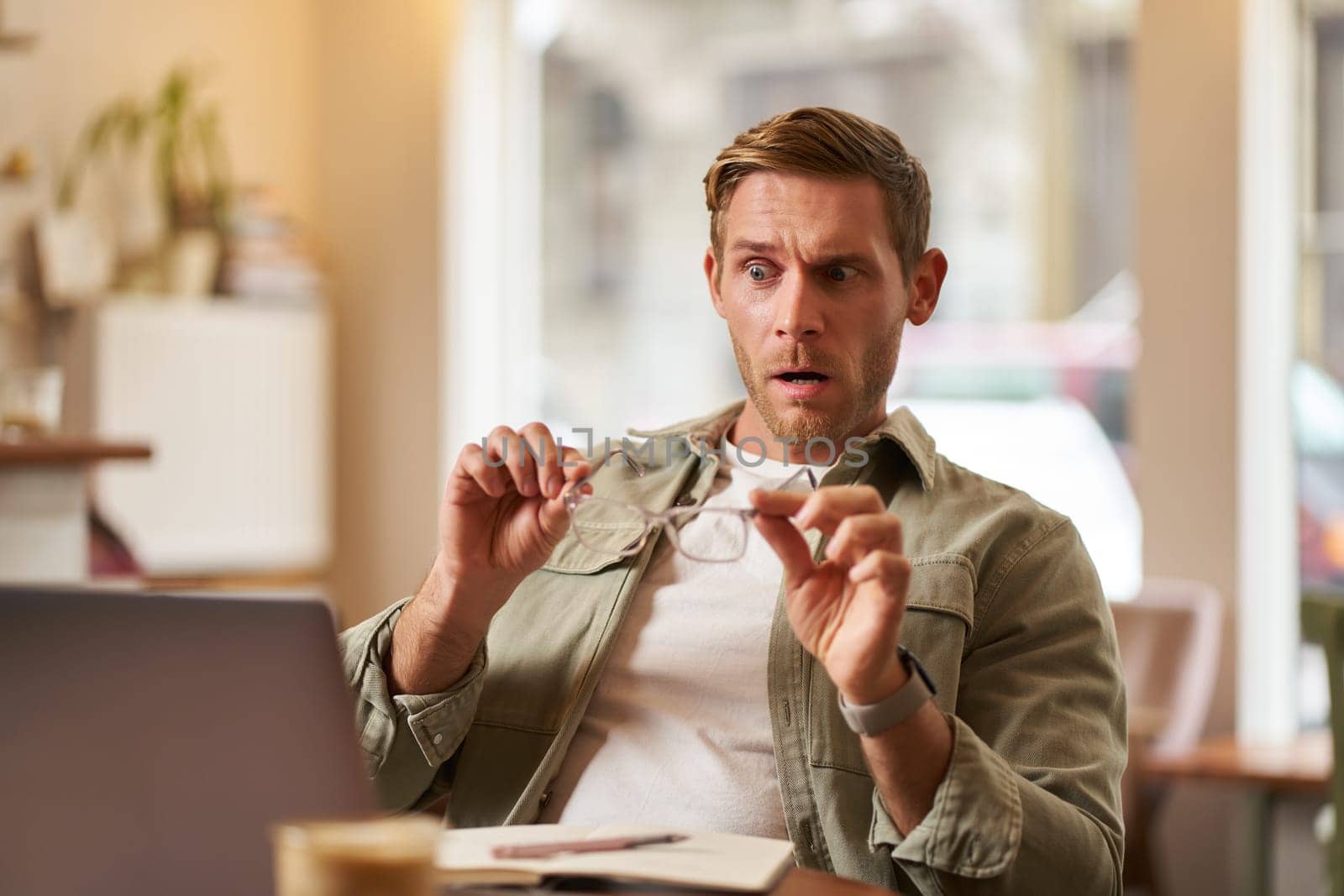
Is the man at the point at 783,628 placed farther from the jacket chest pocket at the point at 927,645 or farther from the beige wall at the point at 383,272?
the beige wall at the point at 383,272

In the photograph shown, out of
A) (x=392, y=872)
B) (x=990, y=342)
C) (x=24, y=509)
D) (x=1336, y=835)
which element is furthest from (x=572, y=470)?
(x=990, y=342)

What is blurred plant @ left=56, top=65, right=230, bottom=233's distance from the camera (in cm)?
414

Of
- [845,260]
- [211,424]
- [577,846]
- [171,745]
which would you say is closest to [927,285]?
[845,260]

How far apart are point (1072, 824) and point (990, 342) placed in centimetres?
297

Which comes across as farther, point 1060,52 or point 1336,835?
point 1060,52

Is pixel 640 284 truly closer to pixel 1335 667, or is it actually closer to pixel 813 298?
pixel 1335 667

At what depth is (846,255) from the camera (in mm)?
1500

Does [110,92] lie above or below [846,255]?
above

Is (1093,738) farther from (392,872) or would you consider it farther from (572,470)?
(392,872)

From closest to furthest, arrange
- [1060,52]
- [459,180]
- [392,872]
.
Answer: [392,872]
[1060,52]
[459,180]

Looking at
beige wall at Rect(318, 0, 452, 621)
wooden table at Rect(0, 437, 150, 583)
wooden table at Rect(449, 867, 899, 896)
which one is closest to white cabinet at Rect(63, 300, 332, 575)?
beige wall at Rect(318, 0, 452, 621)

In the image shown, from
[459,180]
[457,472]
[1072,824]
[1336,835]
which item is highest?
[459,180]

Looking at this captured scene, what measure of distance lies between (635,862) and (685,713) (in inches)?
19.0

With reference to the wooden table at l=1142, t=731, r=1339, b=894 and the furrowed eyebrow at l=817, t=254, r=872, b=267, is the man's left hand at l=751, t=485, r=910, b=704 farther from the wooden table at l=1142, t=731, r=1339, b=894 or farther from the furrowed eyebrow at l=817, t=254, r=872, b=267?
the wooden table at l=1142, t=731, r=1339, b=894
